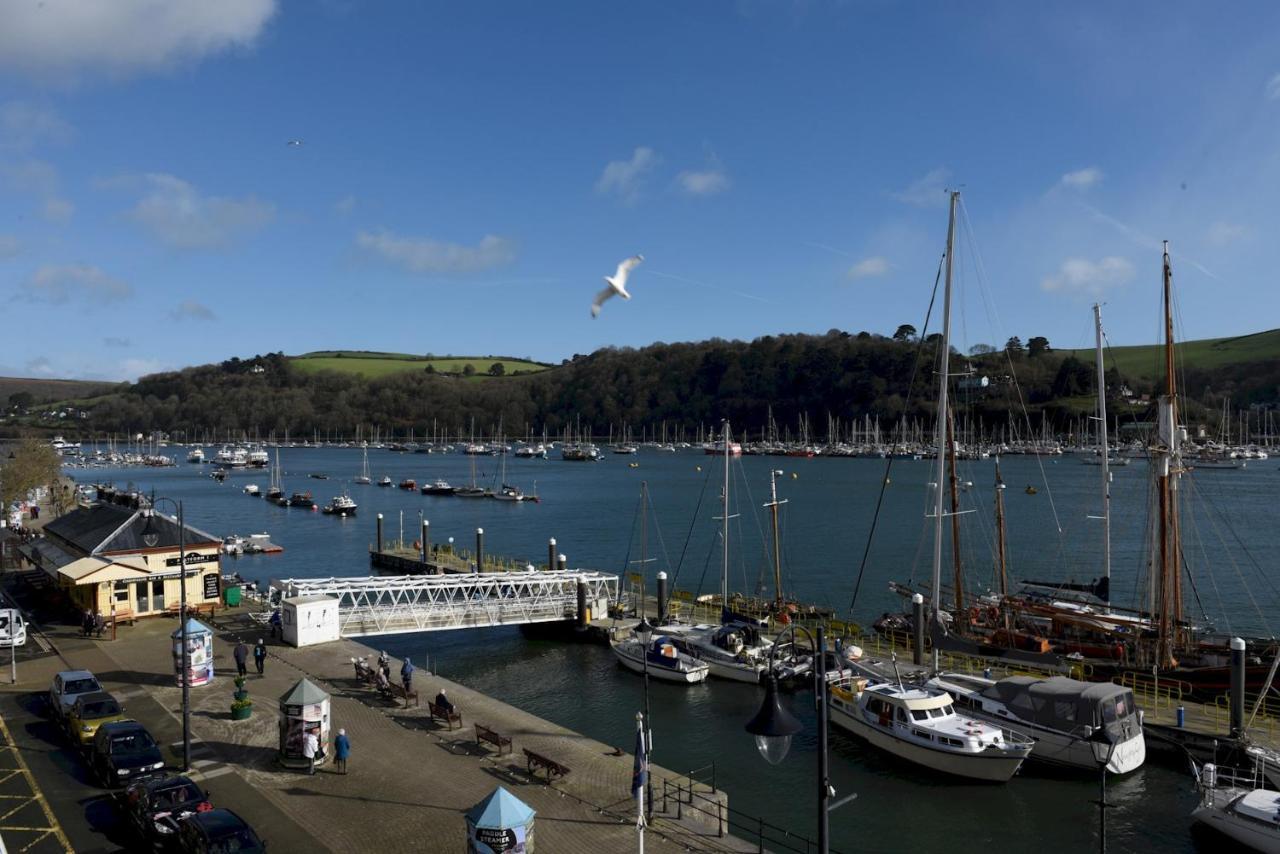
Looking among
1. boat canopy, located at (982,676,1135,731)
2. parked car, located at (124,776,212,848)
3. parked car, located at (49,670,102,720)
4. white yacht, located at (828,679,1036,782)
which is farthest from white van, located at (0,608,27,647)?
boat canopy, located at (982,676,1135,731)

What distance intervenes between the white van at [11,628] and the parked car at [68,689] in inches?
241

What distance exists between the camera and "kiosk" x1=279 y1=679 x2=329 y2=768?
18.0 m

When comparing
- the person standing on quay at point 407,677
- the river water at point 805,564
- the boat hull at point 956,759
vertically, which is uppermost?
the person standing on quay at point 407,677

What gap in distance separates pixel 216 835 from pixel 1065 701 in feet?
69.4

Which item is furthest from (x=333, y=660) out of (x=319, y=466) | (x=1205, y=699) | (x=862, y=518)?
(x=319, y=466)

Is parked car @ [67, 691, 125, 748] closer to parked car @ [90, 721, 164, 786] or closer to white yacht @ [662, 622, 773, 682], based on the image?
parked car @ [90, 721, 164, 786]

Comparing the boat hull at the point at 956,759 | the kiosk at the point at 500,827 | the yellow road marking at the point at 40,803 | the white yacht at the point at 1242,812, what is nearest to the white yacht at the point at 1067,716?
the boat hull at the point at 956,759

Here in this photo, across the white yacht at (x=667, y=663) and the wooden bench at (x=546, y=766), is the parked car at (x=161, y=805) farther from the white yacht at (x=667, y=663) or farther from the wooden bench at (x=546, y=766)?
the white yacht at (x=667, y=663)

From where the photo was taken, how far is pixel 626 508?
107 metres

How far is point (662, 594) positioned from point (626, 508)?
69667 mm

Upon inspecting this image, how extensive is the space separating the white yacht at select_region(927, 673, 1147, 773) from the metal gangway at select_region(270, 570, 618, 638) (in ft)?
60.4

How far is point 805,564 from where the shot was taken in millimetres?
64625

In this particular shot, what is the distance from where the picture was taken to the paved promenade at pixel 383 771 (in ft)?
50.5

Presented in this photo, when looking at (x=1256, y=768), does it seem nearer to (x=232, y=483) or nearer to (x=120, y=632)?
(x=120, y=632)
